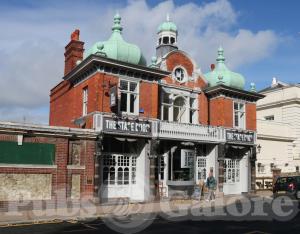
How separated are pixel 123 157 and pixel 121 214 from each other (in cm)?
664

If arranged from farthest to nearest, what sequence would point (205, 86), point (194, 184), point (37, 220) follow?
1. point (205, 86)
2. point (194, 184)
3. point (37, 220)

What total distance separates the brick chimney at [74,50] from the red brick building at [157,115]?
6cm

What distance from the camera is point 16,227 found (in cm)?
1411

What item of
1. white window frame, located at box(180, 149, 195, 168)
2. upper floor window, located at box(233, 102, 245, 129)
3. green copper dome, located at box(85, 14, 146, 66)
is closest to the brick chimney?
green copper dome, located at box(85, 14, 146, 66)

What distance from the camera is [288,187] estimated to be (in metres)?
24.9

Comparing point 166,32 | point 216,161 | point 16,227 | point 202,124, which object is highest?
point 166,32

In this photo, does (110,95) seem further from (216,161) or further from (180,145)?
(216,161)

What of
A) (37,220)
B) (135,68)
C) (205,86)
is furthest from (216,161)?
(37,220)

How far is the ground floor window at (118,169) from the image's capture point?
23.5 m

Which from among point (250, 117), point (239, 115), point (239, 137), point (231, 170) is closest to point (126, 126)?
point (239, 137)

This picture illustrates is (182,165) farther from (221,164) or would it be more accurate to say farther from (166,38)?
(166,38)

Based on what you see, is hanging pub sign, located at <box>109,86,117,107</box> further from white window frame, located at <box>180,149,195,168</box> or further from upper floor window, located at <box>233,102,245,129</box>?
upper floor window, located at <box>233,102,245,129</box>

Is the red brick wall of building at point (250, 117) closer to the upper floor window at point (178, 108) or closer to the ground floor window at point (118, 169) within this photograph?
the upper floor window at point (178, 108)

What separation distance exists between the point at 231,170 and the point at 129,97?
10164 mm
